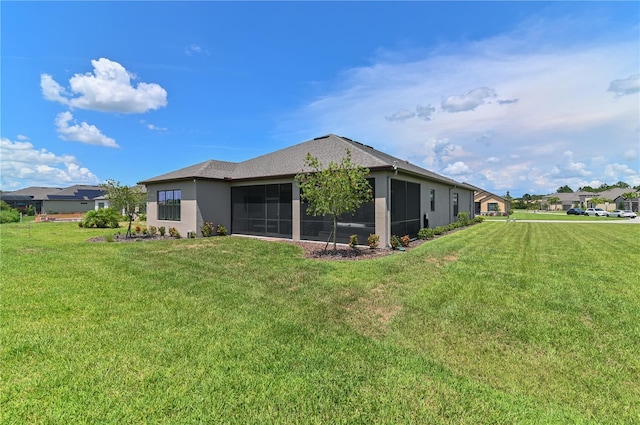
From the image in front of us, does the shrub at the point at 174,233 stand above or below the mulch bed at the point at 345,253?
above

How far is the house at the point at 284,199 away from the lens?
42.4 feet

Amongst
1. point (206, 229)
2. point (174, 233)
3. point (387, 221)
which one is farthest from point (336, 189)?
point (174, 233)

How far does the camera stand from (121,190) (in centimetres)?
1670

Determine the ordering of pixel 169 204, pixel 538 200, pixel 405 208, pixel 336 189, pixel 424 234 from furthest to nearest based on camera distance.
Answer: pixel 538 200 → pixel 169 204 → pixel 424 234 → pixel 405 208 → pixel 336 189

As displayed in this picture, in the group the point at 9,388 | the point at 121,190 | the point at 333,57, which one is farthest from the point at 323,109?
the point at 9,388

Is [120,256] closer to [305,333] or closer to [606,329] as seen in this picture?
[305,333]

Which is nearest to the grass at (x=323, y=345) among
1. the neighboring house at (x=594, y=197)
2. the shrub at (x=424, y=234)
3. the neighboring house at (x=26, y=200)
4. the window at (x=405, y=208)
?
the window at (x=405, y=208)

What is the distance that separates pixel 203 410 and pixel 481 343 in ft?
12.2

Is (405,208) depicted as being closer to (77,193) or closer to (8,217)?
(8,217)

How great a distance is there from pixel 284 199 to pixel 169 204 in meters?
7.86

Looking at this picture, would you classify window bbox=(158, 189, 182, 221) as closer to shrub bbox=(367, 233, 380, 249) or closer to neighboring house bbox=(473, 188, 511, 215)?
shrub bbox=(367, 233, 380, 249)

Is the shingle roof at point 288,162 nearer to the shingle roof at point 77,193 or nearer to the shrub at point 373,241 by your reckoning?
the shrub at point 373,241

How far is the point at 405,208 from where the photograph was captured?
570 inches

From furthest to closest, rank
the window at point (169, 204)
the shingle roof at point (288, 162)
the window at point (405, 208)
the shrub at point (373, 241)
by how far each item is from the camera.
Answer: the window at point (169, 204), the shingle roof at point (288, 162), the window at point (405, 208), the shrub at point (373, 241)
